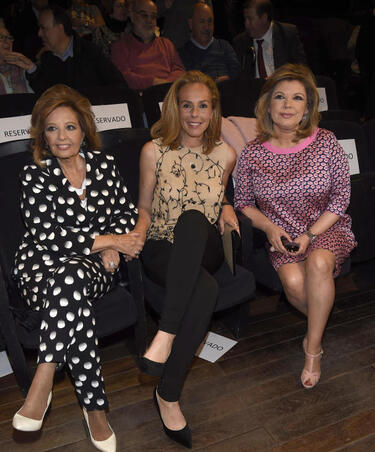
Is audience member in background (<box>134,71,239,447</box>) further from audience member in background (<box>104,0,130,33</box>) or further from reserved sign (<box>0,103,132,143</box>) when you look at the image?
audience member in background (<box>104,0,130,33</box>)

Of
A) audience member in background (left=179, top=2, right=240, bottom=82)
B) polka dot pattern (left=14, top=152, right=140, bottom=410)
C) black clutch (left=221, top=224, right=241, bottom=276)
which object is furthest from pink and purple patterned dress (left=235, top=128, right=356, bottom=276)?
audience member in background (left=179, top=2, right=240, bottom=82)

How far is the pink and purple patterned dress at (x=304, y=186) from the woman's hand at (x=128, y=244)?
24.8 inches

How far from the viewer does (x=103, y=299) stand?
1.84 m

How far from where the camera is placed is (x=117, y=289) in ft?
6.29

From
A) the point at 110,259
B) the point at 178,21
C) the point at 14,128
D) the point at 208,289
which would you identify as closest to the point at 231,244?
the point at 208,289

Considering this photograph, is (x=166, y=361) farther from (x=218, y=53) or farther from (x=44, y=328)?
(x=218, y=53)

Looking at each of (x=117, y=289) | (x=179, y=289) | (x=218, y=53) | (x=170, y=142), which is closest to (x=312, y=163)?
(x=170, y=142)

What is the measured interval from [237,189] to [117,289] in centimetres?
76

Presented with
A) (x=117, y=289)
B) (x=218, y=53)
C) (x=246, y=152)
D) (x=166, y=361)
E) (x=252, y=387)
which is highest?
(x=218, y=53)

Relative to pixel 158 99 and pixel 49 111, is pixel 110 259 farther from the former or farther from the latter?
pixel 158 99

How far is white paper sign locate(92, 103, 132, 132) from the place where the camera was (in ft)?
9.00

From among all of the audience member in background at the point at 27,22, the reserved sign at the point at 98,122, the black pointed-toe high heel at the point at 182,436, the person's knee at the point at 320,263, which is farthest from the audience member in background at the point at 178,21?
the black pointed-toe high heel at the point at 182,436

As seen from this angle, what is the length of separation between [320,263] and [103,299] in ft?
2.93

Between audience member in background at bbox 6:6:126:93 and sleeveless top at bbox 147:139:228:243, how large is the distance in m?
1.36
